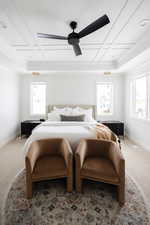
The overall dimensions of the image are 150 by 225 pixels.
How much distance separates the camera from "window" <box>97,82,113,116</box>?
5.29 m

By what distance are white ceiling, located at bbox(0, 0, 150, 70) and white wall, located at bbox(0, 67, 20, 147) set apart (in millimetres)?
668

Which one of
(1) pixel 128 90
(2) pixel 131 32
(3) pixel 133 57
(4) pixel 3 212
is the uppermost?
(2) pixel 131 32

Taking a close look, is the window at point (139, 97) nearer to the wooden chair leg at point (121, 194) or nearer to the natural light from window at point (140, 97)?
the natural light from window at point (140, 97)

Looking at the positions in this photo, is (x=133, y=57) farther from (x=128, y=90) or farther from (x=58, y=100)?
(x=58, y=100)

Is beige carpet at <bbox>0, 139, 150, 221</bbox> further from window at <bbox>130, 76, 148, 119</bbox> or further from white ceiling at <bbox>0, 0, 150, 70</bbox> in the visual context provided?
→ white ceiling at <bbox>0, 0, 150, 70</bbox>

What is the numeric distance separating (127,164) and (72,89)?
Result: 3406 millimetres

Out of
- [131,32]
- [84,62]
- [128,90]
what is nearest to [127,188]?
[131,32]

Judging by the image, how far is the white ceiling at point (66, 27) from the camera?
6.17ft

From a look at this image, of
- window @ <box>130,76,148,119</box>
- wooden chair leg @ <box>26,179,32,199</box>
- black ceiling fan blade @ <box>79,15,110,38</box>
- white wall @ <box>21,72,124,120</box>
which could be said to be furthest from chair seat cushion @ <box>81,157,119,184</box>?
white wall @ <box>21,72,124,120</box>

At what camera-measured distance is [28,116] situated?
5254mm

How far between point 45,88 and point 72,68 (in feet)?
4.69

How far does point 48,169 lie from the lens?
1862 mm

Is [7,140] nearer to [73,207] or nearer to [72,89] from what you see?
[72,89]

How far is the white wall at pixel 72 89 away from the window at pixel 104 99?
192 mm
